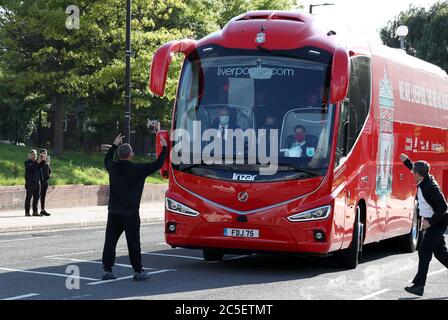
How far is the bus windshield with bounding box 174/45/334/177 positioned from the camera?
14086mm

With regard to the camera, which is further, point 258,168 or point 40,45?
point 40,45

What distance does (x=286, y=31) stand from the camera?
47.9 ft

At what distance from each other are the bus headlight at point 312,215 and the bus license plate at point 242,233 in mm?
540

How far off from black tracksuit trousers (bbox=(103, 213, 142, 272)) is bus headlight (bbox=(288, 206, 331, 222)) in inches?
87.9

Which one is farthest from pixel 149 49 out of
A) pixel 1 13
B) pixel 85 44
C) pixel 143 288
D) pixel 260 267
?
pixel 143 288

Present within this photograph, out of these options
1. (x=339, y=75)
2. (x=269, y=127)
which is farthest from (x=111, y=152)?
(x=339, y=75)

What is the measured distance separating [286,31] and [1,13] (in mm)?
23687

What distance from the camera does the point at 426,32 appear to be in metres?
64.2

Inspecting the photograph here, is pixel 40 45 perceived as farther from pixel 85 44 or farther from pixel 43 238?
pixel 43 238

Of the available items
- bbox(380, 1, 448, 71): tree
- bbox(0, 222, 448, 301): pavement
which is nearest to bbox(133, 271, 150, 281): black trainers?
bbox(0, 222, 448, 301): pavement

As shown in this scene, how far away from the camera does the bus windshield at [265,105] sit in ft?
46.2

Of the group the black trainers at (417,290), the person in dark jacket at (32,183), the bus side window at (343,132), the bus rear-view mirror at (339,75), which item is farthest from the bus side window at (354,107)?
the person in dark jacket at (32,183)

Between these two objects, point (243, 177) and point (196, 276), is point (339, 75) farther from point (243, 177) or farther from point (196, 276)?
point (196, 276)
